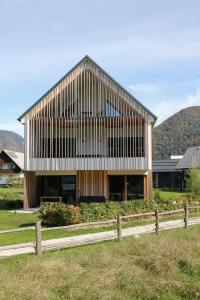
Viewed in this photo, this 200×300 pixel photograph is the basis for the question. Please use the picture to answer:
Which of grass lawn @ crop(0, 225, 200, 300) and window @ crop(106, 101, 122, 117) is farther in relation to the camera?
window @ crop(106, 101, 122, 117)

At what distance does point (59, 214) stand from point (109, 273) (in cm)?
919

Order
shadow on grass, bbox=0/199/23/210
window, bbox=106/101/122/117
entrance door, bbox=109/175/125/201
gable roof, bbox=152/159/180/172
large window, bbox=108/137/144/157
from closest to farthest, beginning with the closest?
large window, bbox=108/137/144/157, window, bbox=106/101/122/117, shadow on grass, bbox=0/199/23/210, entrance door, bbox=109/175/125/201, gable roof, bbox=152/159/180/172

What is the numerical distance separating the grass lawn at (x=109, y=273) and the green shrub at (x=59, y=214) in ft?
16.7

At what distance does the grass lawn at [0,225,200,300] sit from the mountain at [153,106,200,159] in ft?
409

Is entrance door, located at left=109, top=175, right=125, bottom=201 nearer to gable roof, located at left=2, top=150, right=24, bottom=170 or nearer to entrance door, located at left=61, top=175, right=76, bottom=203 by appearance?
entrance door, located at left=61, top=175, right=76, bottom=203

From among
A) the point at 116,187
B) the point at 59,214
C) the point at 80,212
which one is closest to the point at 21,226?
the point at 59,214

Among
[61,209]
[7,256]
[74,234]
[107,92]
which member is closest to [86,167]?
[107,92]

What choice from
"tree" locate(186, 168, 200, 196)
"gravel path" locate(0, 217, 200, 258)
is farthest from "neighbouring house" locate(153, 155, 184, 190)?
"gravel path" locate(0, 217, 200, 258)

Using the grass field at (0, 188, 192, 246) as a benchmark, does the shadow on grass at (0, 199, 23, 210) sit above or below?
above

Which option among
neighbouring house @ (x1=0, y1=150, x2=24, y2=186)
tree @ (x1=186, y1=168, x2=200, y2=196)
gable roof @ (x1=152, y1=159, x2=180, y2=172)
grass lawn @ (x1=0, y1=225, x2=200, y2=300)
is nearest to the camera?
grass lawn @ (x1=0, y1=225, x2=200, y2=300)

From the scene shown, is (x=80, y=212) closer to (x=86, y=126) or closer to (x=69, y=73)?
(x=86, y=126)

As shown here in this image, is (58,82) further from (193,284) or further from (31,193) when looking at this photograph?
(193,284)

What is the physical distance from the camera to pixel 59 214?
73.0 feet

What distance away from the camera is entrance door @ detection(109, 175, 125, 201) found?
34.2 m
